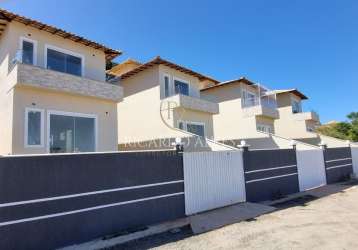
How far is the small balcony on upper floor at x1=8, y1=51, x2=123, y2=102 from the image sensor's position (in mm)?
11075

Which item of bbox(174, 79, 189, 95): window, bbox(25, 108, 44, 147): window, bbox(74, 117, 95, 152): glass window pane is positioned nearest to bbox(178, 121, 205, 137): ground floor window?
bbox(174, 79, 189, 95): window

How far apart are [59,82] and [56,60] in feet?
5.84

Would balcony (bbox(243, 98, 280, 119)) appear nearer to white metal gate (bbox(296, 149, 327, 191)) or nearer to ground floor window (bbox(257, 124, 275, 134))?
ground floor window (bbox(257, 124, 275, 134))

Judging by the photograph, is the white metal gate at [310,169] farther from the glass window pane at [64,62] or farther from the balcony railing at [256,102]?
the glass window pane at [64,62]

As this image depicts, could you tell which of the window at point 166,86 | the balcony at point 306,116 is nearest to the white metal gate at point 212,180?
the window at point 166,86

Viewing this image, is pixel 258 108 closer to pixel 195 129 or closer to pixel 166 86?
pixel 195 129

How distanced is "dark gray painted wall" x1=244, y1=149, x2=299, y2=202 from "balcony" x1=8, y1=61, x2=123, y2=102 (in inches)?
324

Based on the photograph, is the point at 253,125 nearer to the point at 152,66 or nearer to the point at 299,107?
the point at 152,66

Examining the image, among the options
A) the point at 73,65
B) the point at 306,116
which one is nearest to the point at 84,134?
the point at 73,65

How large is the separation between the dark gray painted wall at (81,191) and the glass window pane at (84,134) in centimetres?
611

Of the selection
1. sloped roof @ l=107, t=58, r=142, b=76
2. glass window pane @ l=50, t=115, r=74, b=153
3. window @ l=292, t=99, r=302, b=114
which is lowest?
glass window pane @ l=50, t=115, r=74, b=153

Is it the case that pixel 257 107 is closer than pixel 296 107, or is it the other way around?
pixel 257 107

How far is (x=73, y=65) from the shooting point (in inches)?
547

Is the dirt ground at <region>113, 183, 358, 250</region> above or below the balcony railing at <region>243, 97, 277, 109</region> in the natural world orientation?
below
